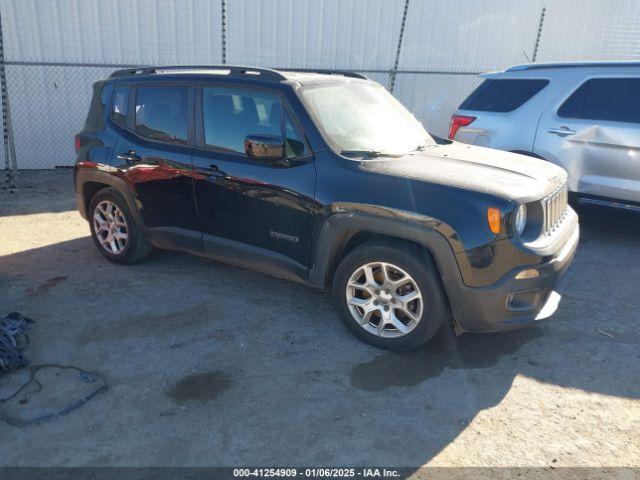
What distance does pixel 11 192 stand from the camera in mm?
7965

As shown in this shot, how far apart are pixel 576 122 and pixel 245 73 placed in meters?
3.85

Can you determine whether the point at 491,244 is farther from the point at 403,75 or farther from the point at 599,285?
the point at 403,75

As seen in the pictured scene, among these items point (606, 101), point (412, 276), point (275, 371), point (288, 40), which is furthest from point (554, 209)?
point (288, 40)

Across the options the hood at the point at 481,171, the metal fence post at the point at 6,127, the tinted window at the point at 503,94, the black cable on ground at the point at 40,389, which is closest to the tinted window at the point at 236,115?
the hood at the point at 481,171

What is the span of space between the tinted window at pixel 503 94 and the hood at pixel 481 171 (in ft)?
7.52

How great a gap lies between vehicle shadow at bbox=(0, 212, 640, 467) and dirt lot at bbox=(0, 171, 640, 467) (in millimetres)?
12

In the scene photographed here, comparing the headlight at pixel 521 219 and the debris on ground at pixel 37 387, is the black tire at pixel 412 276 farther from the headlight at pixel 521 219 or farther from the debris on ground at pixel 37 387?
the debris on ground at pixel 37 387

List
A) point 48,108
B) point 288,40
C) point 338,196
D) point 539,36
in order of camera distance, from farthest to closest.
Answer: point 539,36
point 288,40
point 48,108
point 338,196

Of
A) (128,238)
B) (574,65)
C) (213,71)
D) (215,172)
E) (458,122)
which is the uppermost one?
(574,65)

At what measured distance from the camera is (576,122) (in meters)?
5.94

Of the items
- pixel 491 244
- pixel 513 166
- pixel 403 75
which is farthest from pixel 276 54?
pixel 491 244

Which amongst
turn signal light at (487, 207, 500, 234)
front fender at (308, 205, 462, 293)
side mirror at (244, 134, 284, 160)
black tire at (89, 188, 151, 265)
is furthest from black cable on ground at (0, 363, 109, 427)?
turn signal light at (487, 207, 500, 234)

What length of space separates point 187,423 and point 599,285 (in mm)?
3904

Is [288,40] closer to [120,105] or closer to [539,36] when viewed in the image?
[539,36]
